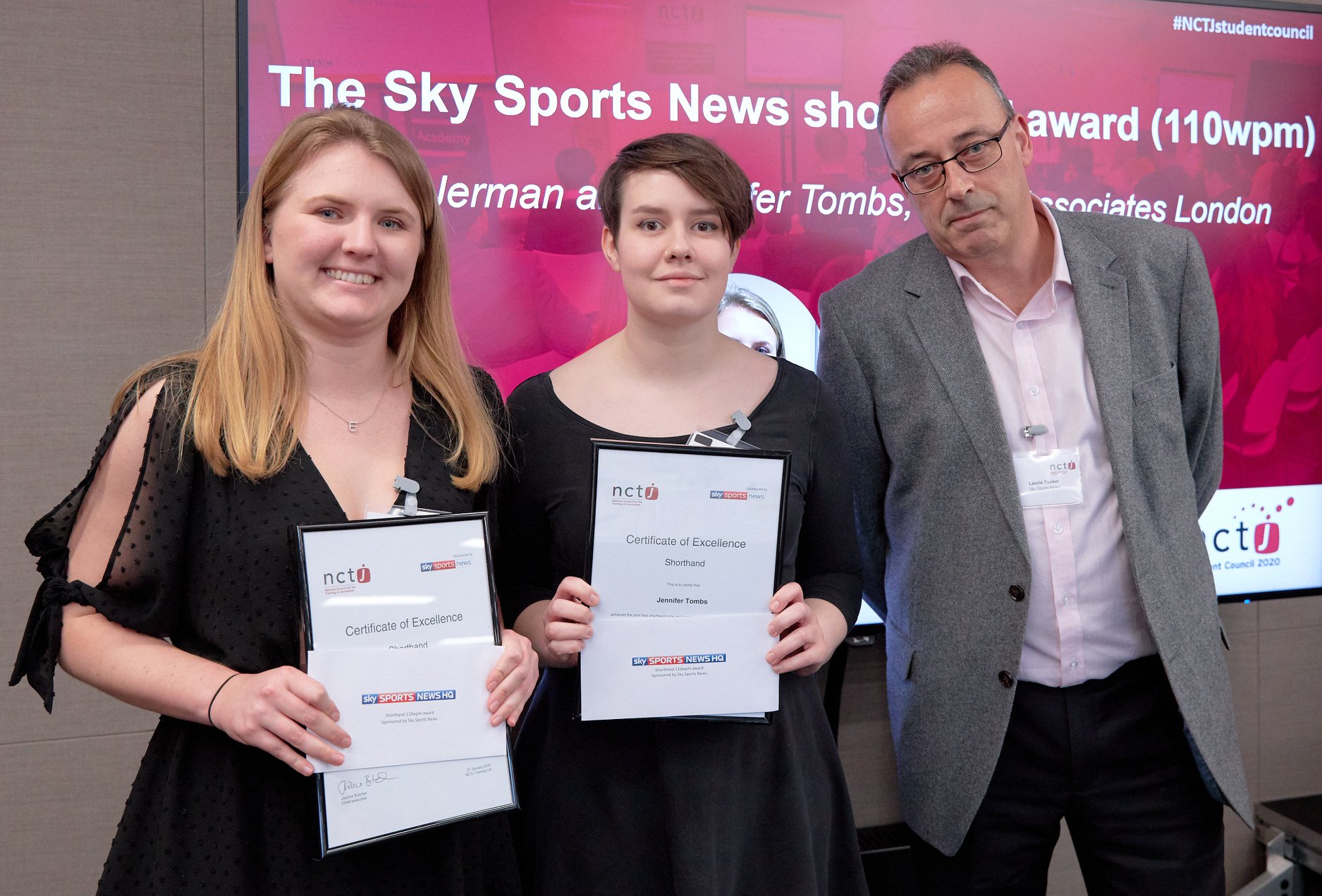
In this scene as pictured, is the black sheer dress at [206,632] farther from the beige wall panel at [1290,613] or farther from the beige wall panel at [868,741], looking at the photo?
the beige wall panel at [1290,613]

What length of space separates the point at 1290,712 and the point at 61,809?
3.65 metres

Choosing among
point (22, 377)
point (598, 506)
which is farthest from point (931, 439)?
point (22, 377)

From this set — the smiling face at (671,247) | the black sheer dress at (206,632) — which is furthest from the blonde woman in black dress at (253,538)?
the smiling face at (671,247)

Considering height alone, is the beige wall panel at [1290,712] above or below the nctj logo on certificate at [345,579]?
below

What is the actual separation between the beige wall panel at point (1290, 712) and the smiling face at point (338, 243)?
10.1ft

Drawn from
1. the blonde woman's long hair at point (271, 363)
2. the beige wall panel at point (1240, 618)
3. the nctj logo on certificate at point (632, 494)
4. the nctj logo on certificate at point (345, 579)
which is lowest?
the beige wall panel at point (1240, 618)

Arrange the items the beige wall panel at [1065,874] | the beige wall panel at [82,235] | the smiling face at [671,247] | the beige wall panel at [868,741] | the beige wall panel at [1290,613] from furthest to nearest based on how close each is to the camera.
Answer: the beige wall panel at [1290,613] → the beige wall panel at [1065,874] → the beige wall panel at [868,741] → the beige wall panel at [82,235] → the smiling face at [671,247]

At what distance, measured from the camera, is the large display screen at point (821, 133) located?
7.55 feet

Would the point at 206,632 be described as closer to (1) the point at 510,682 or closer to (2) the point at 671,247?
(1) the point at 510,682

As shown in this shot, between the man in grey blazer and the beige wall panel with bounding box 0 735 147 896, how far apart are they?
6.27 ft

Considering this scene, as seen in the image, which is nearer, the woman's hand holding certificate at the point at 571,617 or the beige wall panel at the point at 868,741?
the woman's hand holding certificate at the point at 571,617

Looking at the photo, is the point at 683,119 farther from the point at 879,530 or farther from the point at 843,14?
the point at 879,530

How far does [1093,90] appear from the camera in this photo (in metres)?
2.76
